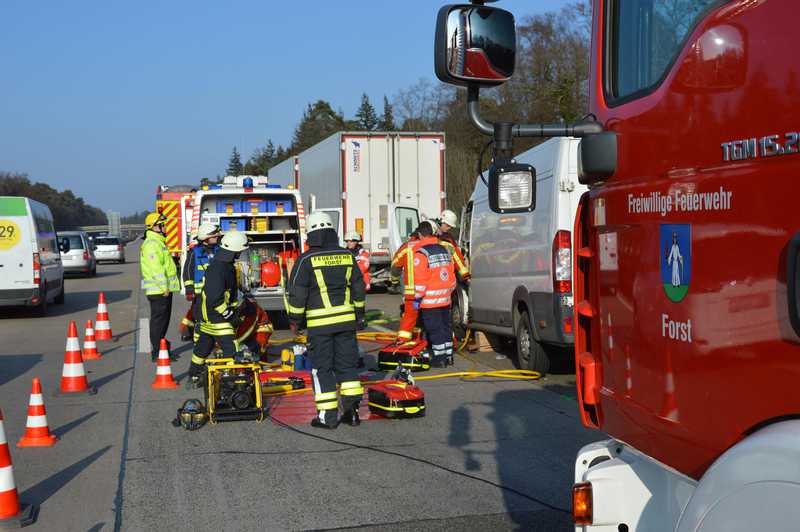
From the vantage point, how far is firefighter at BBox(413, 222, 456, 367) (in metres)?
11.8

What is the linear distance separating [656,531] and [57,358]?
38.9ft

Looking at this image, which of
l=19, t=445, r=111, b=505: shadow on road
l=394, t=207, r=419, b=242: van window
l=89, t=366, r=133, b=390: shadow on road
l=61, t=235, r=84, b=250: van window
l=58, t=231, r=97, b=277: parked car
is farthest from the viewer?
l=61, t=235, r=84, b=250: van window

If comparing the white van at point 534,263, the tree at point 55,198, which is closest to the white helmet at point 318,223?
the white van at point 534,263

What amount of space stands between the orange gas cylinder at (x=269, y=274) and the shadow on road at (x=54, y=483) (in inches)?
310

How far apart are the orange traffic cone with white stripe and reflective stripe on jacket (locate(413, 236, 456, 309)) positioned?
6.83 m

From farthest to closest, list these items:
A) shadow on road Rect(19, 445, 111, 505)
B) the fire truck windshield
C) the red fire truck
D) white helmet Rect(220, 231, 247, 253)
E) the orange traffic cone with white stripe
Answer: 1. white helmet Rect(220, 231, 247, 253)
2. shadow on road Rect(19, 445, 111, 505)
3. the orange traffic cone with white stripe
4. the fire truck windshield
5. the red fire truck

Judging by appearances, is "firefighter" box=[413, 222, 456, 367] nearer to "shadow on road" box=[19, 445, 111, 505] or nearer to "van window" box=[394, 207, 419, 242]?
"shadow on road" box=[19, 445, 111, 505]

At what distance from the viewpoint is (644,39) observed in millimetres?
3307

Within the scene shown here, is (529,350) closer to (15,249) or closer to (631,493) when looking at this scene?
(631,493)

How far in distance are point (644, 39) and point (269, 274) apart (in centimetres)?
1232

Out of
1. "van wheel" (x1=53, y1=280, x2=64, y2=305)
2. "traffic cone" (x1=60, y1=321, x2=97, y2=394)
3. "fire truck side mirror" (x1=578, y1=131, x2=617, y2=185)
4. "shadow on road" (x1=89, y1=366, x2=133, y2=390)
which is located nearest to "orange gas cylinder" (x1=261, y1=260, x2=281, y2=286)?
"shadow on road" (x1=89, y1=366, x2=133, y2=390)

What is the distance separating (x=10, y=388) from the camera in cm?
1085

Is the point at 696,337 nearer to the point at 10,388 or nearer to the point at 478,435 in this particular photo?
the point at 478,435

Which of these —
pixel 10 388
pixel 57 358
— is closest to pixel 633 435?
pixel 10 388
